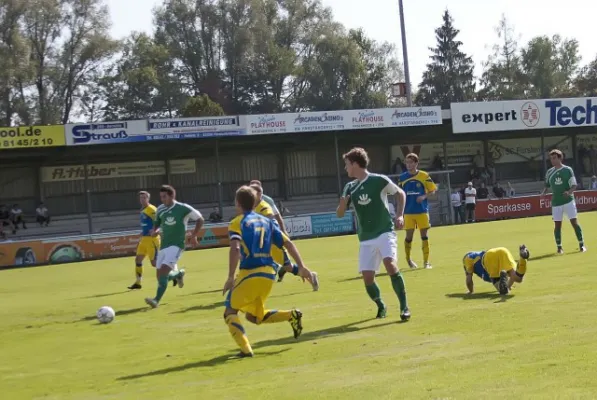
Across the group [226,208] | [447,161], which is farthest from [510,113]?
[226,208]

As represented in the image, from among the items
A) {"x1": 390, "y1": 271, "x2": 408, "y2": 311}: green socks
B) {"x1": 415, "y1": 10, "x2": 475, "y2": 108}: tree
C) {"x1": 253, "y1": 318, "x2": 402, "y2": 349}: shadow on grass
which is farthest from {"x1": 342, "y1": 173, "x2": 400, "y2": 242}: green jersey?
{"x1": 415, "y1": 10, "x2": 475, "y2": 108}: tree

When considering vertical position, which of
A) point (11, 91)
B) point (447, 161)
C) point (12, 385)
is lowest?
point (12, 385)

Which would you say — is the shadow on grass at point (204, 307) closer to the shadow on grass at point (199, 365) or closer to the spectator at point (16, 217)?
the shadow on grass at point (199, 365)

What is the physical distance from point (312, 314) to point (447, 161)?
3873cm

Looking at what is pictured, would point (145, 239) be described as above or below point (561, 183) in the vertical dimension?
below

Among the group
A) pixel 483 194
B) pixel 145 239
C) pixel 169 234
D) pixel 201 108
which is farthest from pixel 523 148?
pixel 169 234

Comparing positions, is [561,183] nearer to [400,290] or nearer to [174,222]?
[174,222]

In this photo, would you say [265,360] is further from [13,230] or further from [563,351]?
[13,230]

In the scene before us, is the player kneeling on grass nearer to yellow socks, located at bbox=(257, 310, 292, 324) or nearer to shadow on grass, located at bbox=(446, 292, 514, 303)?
shadow on grass, located at bbox=(446, 292, 514, 303)

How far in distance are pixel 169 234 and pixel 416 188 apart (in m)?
5.19

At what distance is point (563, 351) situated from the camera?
8.27m

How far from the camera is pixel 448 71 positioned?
322 feet

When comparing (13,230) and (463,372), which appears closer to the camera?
(463,372)

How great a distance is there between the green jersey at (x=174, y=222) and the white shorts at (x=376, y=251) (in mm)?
4861
